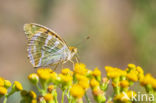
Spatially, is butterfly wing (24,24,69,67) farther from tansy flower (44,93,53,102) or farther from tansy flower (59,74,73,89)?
tansy flower (44,93,53,102)

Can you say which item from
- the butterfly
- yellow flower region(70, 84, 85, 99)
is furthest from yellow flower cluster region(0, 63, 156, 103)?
the butterfly

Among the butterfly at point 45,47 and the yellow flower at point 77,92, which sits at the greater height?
the butterfly at point 45,47

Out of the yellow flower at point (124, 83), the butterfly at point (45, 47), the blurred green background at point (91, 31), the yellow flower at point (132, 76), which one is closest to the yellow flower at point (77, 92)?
the yellow flower at point (124, 83)

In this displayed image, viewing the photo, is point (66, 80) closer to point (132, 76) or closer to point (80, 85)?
point (80, 85)

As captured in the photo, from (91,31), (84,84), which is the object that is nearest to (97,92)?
(84,84)

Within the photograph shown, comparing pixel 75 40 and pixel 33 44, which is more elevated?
pixel 75 40

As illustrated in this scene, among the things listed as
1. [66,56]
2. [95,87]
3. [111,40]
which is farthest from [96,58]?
[95,87]

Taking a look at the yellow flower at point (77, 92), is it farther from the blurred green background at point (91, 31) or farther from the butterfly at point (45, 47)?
the blurred green background at point (91, 31)

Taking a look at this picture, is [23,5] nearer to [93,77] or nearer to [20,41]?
[20,41]
